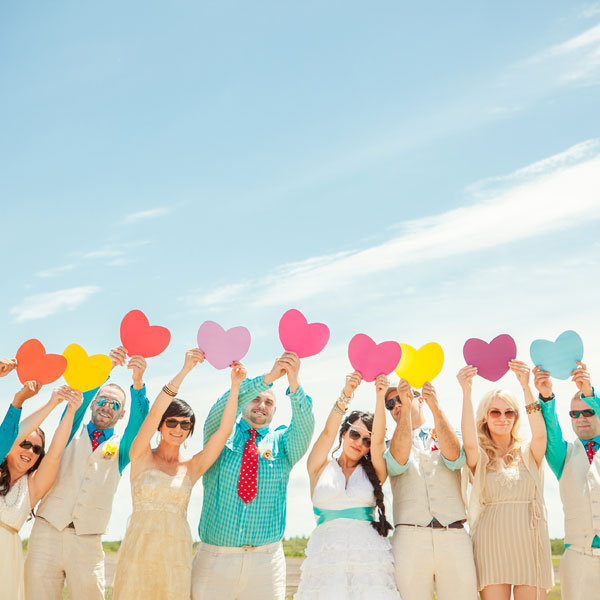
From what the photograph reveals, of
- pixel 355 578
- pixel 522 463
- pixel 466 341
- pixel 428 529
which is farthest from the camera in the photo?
pixel 466 341

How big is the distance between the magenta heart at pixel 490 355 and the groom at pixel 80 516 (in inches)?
100

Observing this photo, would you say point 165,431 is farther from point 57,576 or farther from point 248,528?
point 57,576

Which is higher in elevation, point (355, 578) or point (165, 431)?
point (165, 431)

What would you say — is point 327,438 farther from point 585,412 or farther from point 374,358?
point 585,412

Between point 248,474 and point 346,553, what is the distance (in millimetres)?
917

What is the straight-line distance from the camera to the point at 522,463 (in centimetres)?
518

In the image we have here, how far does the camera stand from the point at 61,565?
5.25m

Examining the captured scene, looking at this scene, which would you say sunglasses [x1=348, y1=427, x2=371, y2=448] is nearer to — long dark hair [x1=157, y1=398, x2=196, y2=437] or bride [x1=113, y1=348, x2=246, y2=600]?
bride [x1=113, y1=348, x2=246, y2=600]

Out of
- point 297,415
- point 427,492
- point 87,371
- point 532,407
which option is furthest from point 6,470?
point 532,407

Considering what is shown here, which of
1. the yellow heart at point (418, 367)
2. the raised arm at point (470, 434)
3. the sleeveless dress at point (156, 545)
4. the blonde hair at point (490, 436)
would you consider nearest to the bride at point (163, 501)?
the sleeveless dress at point (156, 545)

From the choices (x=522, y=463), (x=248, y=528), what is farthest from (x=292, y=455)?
(x=522, y=463)

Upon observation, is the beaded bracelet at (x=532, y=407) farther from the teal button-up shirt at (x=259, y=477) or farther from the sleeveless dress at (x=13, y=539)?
the sleeveless dress at (x=13, y=539)

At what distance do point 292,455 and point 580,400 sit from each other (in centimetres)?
237

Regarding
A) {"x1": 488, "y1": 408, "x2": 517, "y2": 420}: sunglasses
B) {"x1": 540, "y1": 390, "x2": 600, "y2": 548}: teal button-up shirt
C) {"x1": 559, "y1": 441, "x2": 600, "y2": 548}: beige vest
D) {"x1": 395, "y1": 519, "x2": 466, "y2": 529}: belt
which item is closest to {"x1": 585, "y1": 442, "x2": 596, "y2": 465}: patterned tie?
{"x1": 559, "y1": 441, "x2": 600, "y2": 548}: beige vest
